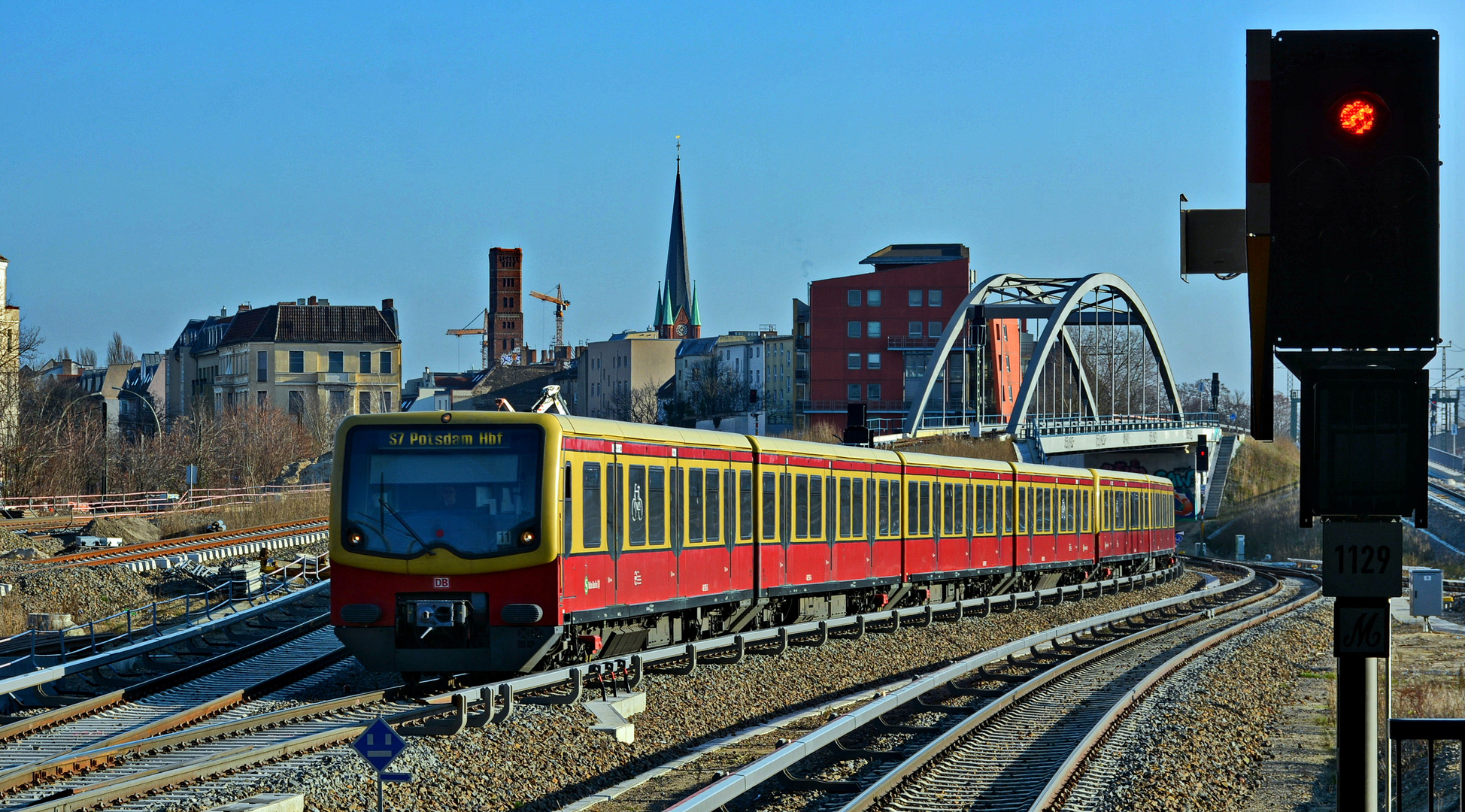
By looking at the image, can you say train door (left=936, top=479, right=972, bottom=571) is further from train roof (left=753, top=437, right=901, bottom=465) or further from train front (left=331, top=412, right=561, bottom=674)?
train front (left=331, top=412, right=561, bottom=674)

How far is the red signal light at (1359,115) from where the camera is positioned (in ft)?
14.7

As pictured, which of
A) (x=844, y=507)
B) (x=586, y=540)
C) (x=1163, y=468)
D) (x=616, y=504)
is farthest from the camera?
(x=1163, y=468)

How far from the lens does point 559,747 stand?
12102 mm

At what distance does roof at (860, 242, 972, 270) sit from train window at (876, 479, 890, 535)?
98.5 m

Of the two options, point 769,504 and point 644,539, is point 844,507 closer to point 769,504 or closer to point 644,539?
point 769,504

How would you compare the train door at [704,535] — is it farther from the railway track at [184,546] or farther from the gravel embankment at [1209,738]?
the railway track at [184,546]

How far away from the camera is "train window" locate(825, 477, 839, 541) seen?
21.9 meters

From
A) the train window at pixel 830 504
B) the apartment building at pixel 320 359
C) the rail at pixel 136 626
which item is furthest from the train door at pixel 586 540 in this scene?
the apartment building at pixel 320 359

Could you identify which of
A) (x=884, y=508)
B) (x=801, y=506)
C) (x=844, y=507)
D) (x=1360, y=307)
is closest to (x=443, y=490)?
(x=801, y=506)

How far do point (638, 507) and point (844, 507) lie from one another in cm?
645

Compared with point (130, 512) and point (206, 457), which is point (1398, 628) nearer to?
point (130, 512)

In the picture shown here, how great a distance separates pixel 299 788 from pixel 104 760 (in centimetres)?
211

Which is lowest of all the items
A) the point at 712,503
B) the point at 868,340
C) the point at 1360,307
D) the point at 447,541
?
the point at 447,541

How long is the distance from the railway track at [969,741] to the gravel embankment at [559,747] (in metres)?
1.17
